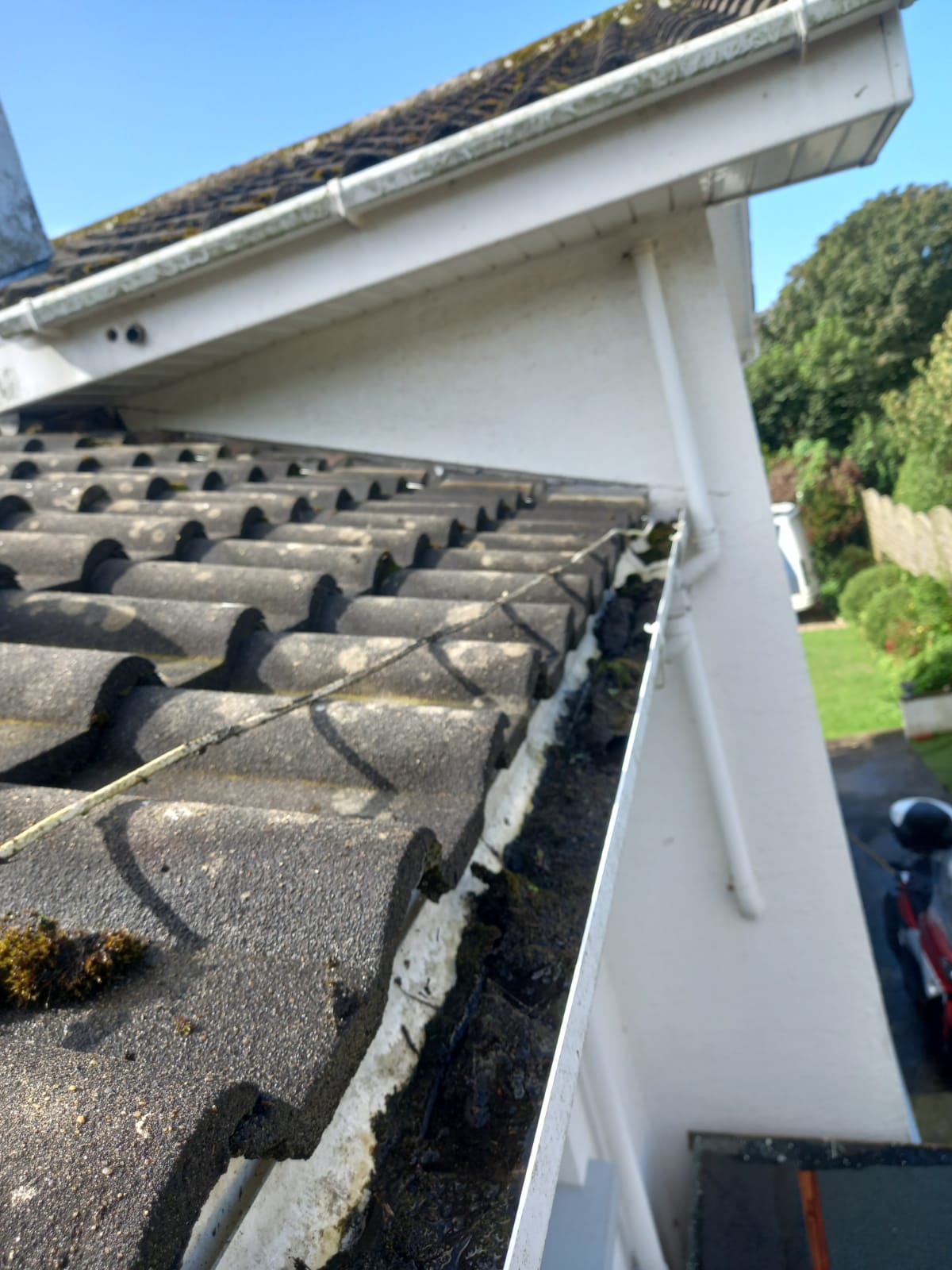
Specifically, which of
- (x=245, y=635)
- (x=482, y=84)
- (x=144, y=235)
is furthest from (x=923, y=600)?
(x=245, y=635)

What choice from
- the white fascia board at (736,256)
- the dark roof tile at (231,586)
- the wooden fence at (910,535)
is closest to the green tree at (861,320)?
the wooden fence at (910,535)

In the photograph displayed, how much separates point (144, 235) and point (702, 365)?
302cm

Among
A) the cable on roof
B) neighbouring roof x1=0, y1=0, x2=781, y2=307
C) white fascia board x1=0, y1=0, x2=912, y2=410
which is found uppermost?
neighbouring roof x1=0, y1=0, x2=781, y2=307

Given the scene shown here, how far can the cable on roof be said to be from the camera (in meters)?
1.01

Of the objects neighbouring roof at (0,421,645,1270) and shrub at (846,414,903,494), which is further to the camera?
shrub at (846,414,903,494)

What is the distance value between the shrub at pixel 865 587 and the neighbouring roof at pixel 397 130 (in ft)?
49.2

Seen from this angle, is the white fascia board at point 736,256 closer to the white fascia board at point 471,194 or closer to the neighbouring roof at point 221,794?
the white fascia board at point 471,194

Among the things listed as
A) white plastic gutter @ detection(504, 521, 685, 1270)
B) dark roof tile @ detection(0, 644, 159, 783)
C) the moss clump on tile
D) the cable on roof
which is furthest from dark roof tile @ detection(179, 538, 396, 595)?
the moss clump on tile

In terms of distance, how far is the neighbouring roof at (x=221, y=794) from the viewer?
721mm

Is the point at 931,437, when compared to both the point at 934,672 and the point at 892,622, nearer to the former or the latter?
the point at 892,622

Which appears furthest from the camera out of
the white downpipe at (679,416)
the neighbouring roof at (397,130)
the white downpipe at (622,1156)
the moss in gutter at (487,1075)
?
the white downpipe at (679,416)

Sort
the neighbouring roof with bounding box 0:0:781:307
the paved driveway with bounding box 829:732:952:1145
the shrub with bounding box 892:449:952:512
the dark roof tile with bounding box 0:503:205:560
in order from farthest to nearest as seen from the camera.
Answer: the shrub with bounding box 892:449:952:512 → the paved driveway with bounding box 829:732:952:1145 → the neighbouring roof with bounding box 0:0:781:307 → the dark roof tile with bounding box 0:503:205:560

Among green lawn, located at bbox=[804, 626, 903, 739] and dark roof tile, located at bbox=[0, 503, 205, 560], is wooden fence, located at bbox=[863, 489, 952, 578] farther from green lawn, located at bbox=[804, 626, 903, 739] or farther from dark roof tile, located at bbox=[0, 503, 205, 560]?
dark roof tile, located at bbox=[0, 503, 205, 560]

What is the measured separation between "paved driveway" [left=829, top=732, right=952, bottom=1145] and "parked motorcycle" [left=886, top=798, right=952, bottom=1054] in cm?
20
